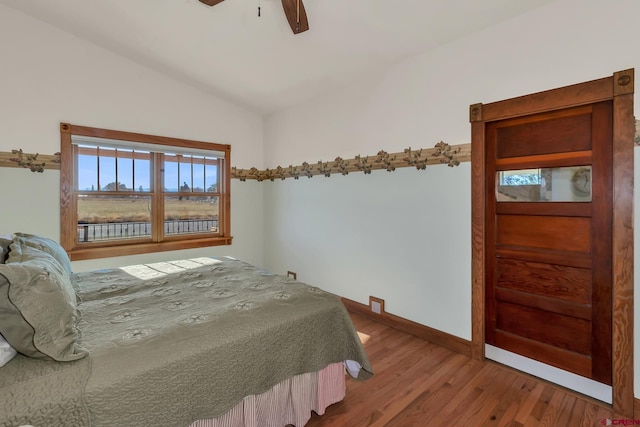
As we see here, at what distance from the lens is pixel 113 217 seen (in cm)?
354

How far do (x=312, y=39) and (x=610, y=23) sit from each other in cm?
202

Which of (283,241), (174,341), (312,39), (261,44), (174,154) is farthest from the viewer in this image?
(283,241)

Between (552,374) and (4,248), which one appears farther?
(552,374)

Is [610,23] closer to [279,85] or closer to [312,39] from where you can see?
[312,39]

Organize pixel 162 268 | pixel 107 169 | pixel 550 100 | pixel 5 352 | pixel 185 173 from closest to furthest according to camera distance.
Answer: pixel 5 352
pixel 550 100
pixel 162 268
pixel 107 169
pixel 185 173

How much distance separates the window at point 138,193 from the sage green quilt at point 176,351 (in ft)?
4.47

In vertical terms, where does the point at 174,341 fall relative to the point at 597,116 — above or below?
below

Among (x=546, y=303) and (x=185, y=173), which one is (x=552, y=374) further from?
(x=185, y=173)

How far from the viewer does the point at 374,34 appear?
2.51 metres

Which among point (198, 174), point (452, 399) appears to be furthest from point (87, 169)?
point (452, 399)

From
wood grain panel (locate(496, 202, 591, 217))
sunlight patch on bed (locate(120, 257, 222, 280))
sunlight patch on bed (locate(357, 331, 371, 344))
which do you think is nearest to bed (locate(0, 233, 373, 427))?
sunlight patch on bed (locate(120, 257, 222, 280))

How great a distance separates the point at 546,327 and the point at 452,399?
0.88 metres

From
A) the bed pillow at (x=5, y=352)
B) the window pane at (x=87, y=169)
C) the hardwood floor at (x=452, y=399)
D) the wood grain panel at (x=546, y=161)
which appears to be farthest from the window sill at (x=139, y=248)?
the wood grain panel at (x=546, y=161)

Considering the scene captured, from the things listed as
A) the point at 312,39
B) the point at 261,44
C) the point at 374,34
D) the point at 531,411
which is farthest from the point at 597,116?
the point at 261,44
